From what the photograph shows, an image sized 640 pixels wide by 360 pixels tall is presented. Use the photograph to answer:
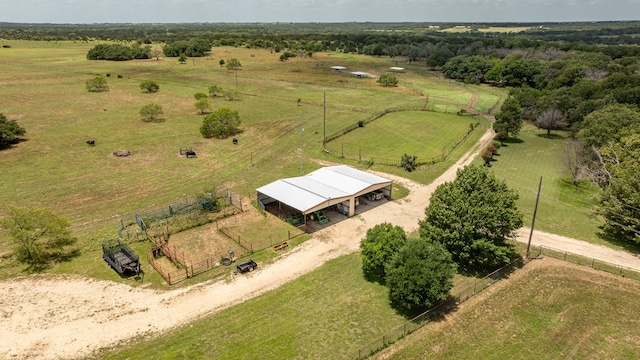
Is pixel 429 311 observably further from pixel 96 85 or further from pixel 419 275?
pixel 96 85

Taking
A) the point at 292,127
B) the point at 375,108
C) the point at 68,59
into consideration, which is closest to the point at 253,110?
the point at 292,127

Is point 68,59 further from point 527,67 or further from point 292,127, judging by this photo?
point 527,67

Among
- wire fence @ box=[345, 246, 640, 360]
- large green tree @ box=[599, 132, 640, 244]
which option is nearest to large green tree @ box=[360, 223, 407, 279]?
wire fence @ box=[345, 246, 640, 360]

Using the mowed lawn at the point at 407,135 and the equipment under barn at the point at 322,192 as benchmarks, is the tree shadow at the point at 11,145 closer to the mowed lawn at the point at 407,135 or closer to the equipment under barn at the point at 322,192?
the equipment under barn at the point at 322,192

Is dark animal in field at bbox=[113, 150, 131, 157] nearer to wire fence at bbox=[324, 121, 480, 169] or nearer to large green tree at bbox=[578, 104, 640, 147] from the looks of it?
wire fence at bbox=[324, 121, 480, 169]

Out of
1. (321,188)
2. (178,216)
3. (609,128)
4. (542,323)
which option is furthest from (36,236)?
(609,128)

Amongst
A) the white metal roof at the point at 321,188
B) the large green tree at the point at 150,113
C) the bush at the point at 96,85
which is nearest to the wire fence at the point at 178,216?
the white metal roof at the point at 321,188
